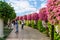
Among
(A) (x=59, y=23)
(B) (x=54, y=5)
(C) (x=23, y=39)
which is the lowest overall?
(C) (x=23, y=39)

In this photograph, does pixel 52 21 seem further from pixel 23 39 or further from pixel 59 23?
pixel 23 39

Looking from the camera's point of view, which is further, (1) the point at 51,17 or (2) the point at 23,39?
(2) the point at 23,39

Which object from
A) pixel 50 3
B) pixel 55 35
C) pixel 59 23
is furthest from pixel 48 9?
pixel 55 35

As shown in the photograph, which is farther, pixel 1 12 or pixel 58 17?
pixel 1 12

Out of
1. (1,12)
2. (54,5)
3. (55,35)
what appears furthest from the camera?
(1,12)

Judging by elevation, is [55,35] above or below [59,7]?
below

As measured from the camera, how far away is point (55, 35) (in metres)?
18.3

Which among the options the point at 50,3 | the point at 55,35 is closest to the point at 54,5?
the point at 50,3

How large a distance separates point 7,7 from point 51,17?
34.3 ft

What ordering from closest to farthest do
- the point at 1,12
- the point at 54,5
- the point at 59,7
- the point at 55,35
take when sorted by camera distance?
the point at 59,7 → the point at 54,5 → the point at 55,35 → the point at 1,12

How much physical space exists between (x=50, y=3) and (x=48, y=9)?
352 millimetres

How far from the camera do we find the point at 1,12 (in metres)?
22.7

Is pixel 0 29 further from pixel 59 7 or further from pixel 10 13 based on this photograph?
pixel 59 7

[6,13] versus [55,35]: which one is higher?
[6,13]
